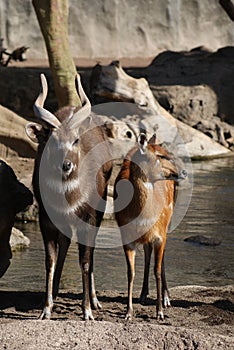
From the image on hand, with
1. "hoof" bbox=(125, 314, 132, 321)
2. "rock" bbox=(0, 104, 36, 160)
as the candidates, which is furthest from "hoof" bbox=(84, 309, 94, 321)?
"rock" bbox=(0, 104, 36, 160)

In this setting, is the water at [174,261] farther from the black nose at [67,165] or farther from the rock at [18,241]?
the black nose at [67,165]

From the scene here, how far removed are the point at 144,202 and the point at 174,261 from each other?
300 cm

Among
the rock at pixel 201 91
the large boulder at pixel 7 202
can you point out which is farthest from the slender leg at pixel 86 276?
the rock at pixel 201 91

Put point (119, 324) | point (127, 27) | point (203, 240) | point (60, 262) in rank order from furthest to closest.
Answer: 1. point (127, 27)
2. point (203, 240)
3. point (60, 262)
4. point (119, 324)

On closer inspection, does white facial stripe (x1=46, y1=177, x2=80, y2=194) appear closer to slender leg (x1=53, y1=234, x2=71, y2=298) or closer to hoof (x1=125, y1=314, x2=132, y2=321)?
slender leg (x1=53, y1=234, x2=71, y2=298)

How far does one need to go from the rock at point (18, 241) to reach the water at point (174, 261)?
84mm

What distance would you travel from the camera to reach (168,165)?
7410 millimetres

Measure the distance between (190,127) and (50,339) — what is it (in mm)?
12883

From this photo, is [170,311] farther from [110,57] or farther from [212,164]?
[110,57]

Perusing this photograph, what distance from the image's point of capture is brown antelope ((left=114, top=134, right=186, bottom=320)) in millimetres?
7184

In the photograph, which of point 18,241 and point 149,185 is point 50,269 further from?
point 18,241

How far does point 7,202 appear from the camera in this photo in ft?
26.2

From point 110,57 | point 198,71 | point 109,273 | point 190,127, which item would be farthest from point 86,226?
point 110,57

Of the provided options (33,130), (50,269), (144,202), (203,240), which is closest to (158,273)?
(144,202)
